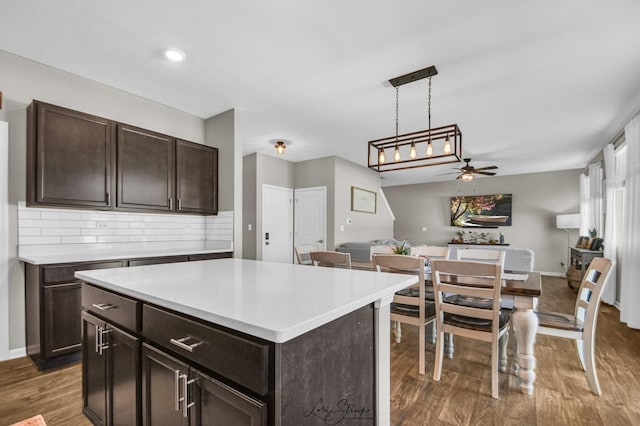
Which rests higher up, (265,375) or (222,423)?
(265,375)

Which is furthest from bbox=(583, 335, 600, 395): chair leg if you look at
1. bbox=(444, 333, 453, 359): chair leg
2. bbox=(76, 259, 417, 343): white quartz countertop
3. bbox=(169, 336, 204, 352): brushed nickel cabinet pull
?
bbox=(169, 336, 204, 352): brushed nickel cabinet pull

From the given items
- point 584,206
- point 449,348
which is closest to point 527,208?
point 584,206

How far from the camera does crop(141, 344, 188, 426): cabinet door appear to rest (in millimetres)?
1022

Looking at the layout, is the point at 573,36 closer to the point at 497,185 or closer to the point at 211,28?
the point at 211,28

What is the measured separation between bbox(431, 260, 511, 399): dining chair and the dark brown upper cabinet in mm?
2818

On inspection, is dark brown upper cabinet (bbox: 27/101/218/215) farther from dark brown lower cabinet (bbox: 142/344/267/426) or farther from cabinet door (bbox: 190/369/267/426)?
cabinet door (bbox: 190/369/267/426)

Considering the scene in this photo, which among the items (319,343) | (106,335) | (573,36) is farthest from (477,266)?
(106,335)

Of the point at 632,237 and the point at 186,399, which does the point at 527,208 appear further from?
→ the point at 186,399

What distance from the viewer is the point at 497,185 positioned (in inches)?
317

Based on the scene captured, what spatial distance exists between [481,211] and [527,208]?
1.02 meters

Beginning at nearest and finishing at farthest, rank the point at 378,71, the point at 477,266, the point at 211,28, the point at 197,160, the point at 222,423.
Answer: the point at 222,423 < the point at 477,266 < the point at 211,28 < the point at 378,71 < the point at 197,160

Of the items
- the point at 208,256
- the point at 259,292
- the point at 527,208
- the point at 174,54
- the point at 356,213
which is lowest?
the point at 208,256

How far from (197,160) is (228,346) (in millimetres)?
3226

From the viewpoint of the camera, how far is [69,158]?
2656 millimetres
